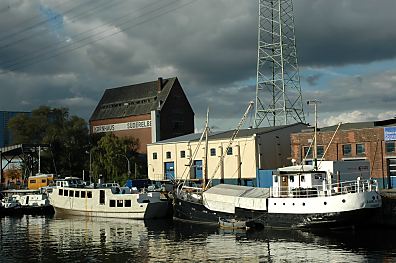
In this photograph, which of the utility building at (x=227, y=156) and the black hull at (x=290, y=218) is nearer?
the black hull at (x=290, y=218)

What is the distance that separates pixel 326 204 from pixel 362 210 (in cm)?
300

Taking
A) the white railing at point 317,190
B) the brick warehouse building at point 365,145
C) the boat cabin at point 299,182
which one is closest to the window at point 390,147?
the brick warehouse building at point 365,145

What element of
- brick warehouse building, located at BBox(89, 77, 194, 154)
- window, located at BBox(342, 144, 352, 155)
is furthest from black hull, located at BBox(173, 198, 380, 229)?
brick warehouse building, located at BBox(89, 77, 194, 154)

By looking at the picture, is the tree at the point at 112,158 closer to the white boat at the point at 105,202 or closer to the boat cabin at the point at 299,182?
the white boat at the point at 105,202

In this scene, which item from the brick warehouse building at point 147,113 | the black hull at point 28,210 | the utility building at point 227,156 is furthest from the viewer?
the brick warehouse building at point 147,113

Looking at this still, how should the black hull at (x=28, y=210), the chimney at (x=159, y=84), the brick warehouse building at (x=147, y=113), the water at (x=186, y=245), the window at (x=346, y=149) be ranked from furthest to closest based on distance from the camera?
the chimney at (x=159, y=84) < the brick warehouse building at (x=147, y=113) < the black hull at (x=28, y=210) < the window at (x=346, y=149) < the water at (x=186, y=245)

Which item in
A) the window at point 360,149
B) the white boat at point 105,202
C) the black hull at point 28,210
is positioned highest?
the window at point 360,149

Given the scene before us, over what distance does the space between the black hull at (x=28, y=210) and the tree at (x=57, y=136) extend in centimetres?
3162

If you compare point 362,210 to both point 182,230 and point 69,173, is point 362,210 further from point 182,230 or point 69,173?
point 69,173

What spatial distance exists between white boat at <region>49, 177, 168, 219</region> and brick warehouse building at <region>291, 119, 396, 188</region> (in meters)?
20.8

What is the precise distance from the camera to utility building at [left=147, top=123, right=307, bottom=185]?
257ft

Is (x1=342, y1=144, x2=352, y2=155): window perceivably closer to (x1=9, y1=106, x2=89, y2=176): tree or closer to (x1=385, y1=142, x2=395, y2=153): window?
(x1=385, y1=142, x2=395, y2=153): window

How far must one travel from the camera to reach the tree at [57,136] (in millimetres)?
112875

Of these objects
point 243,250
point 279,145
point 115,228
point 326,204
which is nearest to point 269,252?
point 243,250
